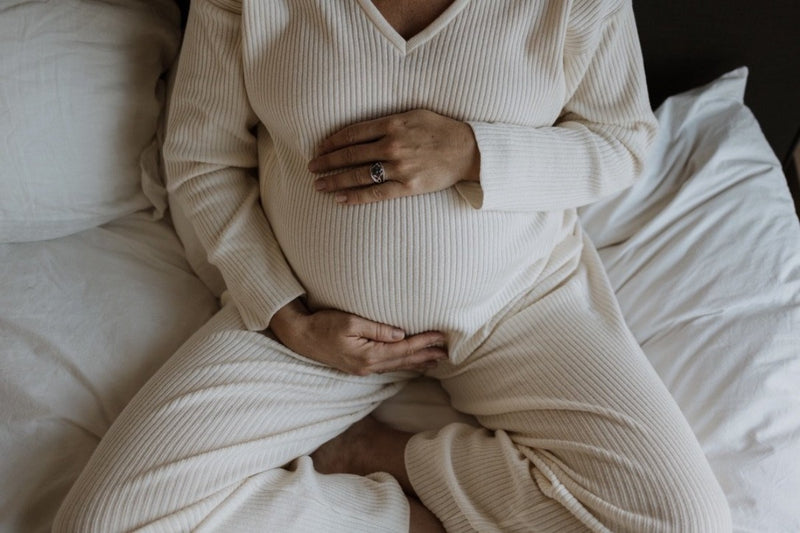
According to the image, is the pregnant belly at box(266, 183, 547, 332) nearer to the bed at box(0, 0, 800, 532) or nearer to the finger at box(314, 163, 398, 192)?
the finger at box(314, 163, 398, 192)

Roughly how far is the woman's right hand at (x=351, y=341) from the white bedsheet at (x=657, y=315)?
0.15 metres

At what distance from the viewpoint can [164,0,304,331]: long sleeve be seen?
1.00m

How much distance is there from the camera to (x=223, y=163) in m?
1.07

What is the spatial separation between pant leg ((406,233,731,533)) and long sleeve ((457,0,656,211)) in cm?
15

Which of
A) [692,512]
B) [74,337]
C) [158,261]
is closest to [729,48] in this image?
[692,512]

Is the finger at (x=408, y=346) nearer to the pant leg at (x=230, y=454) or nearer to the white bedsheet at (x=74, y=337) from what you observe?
the pant leg at (x=230, y=454)

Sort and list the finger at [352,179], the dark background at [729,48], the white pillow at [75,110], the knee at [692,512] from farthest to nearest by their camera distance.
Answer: the dark background at [729,48] → the white pillow at [75,110] → the finger at [352,179] → the knee at [692,512]

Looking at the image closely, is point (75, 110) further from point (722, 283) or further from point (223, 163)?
point (722, 283)

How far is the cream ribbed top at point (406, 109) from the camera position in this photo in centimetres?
93

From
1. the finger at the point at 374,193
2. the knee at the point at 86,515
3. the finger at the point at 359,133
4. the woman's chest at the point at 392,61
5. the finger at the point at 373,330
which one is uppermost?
the woman's chest at the point at 392,61

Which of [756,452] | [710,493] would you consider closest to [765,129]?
[756,452]

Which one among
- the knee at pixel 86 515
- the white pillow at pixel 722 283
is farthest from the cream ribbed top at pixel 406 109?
the knee at pixel 86 515

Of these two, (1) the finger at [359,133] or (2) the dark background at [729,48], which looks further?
(2) the dark background at [729,48]

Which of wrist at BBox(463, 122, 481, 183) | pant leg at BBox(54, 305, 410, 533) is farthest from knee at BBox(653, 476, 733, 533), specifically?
wrist at BBox(463, 122, 481, 183)
